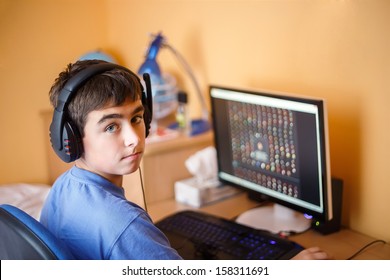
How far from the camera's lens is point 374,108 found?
1.30m

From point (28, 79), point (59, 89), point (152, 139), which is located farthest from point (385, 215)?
point (28, 79)

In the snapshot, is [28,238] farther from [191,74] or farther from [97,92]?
[191,74]

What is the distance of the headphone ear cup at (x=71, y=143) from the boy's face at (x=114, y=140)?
0.02 metres

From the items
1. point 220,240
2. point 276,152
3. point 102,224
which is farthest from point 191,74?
point 102,224

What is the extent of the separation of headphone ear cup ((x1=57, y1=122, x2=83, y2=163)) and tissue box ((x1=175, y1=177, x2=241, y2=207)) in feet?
2.05

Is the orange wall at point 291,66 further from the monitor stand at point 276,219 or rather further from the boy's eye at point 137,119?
the boy's eye at point 137,119

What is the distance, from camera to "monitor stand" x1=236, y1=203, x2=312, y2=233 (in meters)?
1.44

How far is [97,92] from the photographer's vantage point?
3.26 feet

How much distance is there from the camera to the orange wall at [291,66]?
1289mm

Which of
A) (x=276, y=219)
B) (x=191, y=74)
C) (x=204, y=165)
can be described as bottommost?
(x=276, y=219)

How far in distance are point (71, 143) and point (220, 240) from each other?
0.52 metres

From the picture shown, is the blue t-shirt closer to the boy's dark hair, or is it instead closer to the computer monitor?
the boy's dark hair

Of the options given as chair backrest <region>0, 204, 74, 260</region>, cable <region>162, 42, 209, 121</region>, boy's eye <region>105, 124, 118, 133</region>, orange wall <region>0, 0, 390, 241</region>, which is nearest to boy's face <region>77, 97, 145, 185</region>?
boy's eye <region>105, 124, 118, 133</region>
